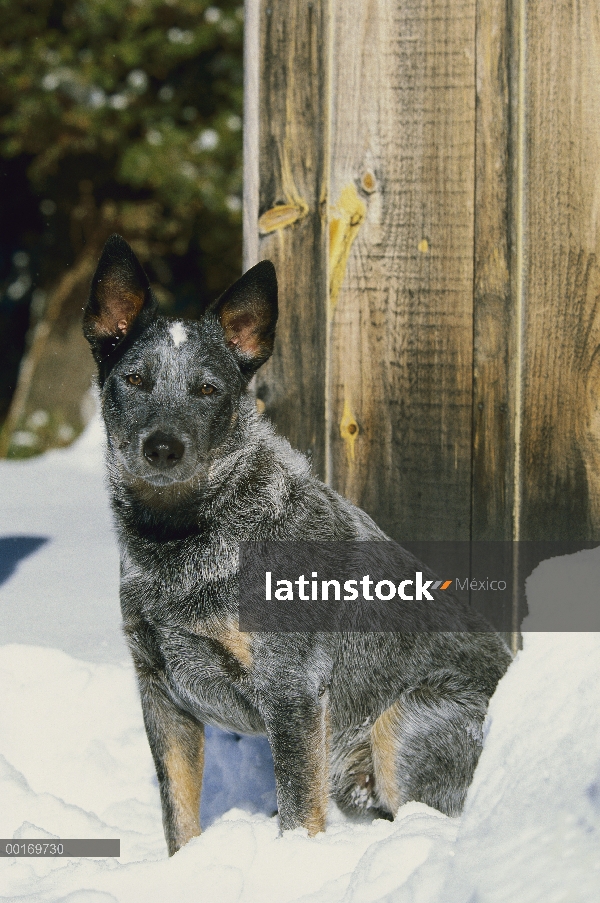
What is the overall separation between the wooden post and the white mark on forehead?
777 mm

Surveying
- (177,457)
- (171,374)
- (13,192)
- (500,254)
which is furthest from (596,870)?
(13,192)

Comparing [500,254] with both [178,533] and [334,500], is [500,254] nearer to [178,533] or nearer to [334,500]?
[334,500]

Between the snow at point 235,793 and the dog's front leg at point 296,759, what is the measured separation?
55mm

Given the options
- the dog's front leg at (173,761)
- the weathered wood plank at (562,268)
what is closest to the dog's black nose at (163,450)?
the dog's front leg at (173,761)

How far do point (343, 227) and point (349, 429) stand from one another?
697mm

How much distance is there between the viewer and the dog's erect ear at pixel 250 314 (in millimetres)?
2848

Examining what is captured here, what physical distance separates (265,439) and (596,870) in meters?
1.53

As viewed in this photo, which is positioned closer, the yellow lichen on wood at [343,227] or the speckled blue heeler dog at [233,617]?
the speckled blue heeler dog at [233,617]

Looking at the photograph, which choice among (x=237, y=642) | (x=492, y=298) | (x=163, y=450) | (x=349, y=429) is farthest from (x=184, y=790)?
(x=492, y=298)

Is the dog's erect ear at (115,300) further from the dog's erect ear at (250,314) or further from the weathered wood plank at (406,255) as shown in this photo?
the weathered wood plank at (406,255)

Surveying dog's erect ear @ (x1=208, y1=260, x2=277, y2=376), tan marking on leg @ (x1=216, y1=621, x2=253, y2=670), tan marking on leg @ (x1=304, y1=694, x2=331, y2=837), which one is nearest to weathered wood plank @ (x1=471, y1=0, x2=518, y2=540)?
dog's erect ear @ (x1=208, y1=260, x2=277, y2=376)

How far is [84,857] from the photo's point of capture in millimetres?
2852

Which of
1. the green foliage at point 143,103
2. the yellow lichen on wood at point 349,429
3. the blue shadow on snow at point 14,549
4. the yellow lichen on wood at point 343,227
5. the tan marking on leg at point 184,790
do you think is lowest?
the tan marking on leg at point 184,790

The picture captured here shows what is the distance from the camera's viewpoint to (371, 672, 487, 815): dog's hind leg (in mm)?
2891
